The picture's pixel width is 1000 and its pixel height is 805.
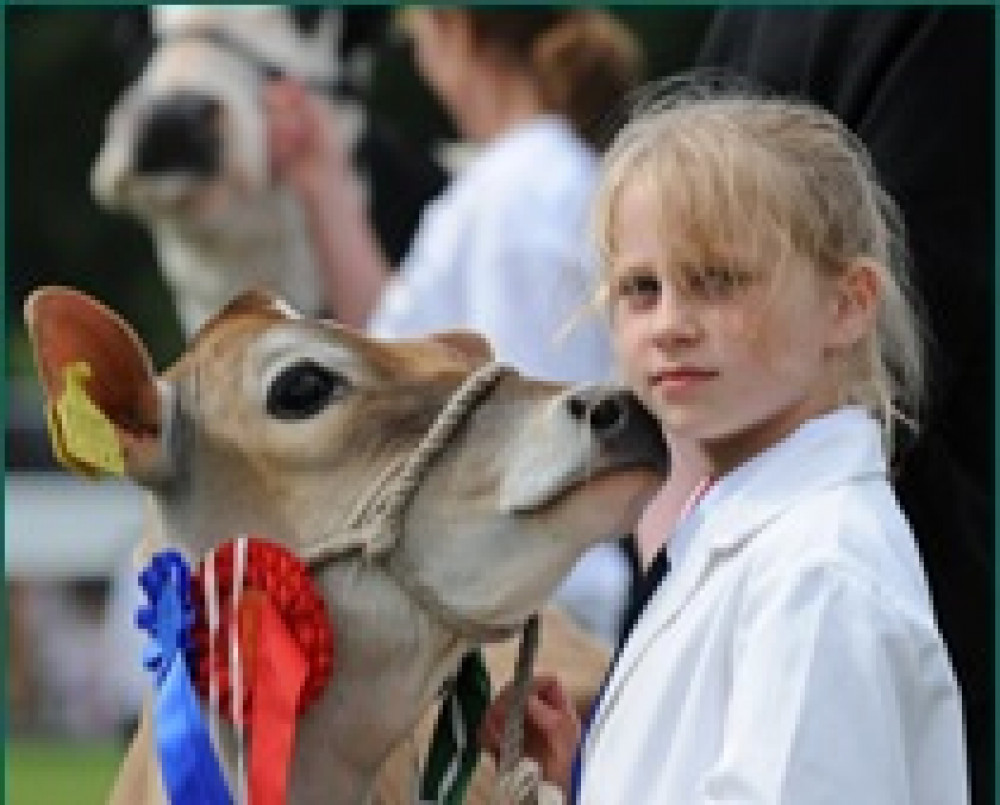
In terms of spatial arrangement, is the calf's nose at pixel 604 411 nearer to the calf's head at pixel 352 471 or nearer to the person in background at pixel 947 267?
the calf's head at pixel 352 471

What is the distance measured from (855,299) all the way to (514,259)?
10.6 ft

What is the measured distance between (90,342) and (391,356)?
1.03 feet

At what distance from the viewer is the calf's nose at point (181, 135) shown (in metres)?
8.21

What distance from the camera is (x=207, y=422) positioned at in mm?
3697

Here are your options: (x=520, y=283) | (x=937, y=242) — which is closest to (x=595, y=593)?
(x=520, y=283)

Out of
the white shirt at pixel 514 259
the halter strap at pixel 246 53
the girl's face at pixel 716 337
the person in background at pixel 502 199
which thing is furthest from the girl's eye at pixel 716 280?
the halter strap at pixel 246 53

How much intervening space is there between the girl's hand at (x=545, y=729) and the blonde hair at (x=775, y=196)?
1.44ft

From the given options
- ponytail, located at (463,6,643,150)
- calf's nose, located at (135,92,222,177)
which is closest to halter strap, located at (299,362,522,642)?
ponytail, located at (463,6,643,150)

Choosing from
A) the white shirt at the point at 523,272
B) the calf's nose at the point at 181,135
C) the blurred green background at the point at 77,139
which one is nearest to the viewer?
the white shirt at the point at 523,272

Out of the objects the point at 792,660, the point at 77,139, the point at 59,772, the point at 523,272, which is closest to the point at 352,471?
the point at 792,660

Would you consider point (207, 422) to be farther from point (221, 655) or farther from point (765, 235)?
point (765, 235)

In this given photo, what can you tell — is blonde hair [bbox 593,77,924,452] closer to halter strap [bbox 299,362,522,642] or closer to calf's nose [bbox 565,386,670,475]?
calf's nose [bbox 565,386,670,475]

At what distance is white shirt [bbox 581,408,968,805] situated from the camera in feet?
10.5

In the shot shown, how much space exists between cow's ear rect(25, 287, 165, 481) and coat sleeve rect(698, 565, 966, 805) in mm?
721
